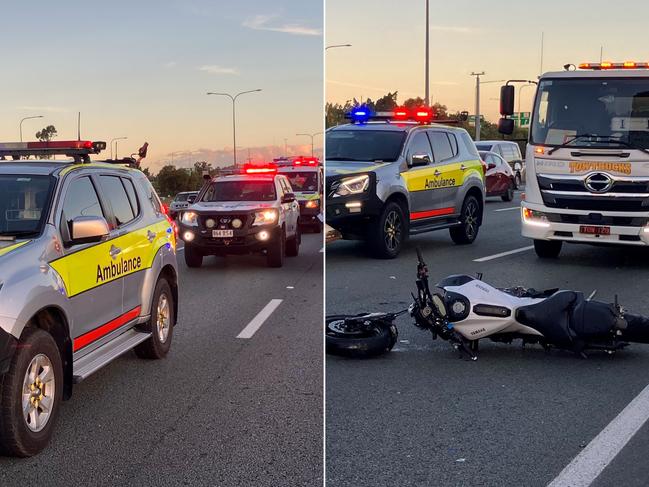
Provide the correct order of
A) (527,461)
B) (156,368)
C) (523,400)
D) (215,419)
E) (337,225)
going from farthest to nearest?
(337,225)
(156,368)
(523,400)
(215,419)
(527,461)

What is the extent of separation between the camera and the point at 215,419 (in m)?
4.25

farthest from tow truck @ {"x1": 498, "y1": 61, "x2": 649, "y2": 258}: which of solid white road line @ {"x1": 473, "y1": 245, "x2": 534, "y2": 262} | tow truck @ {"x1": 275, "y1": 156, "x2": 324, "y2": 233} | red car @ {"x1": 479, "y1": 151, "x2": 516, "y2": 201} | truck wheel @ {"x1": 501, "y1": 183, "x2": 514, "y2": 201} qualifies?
truck wheel @ {"x1": 501, "y1": 183, "x2": 514, "y2": 201}

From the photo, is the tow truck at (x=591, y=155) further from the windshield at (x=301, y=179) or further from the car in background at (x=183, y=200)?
the car in background at (x=183, y=200)

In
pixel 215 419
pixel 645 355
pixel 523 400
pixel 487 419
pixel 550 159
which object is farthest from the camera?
pixel 550 159

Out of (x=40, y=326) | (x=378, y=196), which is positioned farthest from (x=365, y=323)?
(x=378, y=196)

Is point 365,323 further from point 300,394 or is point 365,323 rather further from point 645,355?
point 645,355

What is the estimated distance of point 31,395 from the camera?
3.87 meters

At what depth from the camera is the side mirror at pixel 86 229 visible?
433 centimetres

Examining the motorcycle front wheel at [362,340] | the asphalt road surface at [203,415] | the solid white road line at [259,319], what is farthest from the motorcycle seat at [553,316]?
the solid white road line at [259,319]

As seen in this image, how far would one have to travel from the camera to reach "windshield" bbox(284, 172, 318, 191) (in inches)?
276

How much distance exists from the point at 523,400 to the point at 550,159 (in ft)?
18.8

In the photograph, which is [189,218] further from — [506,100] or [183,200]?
[506,100]

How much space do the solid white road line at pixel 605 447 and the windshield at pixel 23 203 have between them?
264cm

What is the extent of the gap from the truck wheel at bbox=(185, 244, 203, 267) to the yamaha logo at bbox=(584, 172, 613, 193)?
14.5 ft
